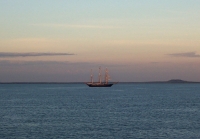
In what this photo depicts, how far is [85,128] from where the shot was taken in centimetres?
6500

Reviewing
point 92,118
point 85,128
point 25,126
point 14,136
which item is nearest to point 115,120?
point 92,118

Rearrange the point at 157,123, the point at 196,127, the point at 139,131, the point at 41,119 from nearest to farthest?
the point at 139,131 < the point at 196,127 < the point at 157,123 < the point at 41,119

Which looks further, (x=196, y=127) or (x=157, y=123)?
(x=157, y=123)

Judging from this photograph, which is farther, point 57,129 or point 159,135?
point 57,129

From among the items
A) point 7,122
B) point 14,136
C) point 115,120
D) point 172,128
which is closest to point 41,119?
point 7,122

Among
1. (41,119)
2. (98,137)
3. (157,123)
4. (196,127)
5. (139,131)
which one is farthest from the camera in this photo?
(41,119)

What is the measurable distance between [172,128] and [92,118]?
19.0m

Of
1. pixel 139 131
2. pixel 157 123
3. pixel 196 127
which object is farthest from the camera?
pixel 157 123

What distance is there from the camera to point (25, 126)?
67.1 metres

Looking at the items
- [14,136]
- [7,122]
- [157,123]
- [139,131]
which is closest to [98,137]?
[139,131]

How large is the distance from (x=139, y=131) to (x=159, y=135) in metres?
4.42

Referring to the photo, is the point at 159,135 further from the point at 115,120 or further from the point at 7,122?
the point at 7,122

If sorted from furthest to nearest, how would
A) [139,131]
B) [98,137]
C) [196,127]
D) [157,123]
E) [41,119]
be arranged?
[41,119] < [157,123] < [196,127] < [139,131] < [98,137]

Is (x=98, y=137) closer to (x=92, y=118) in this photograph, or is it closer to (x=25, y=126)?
(x=25, y=126)
